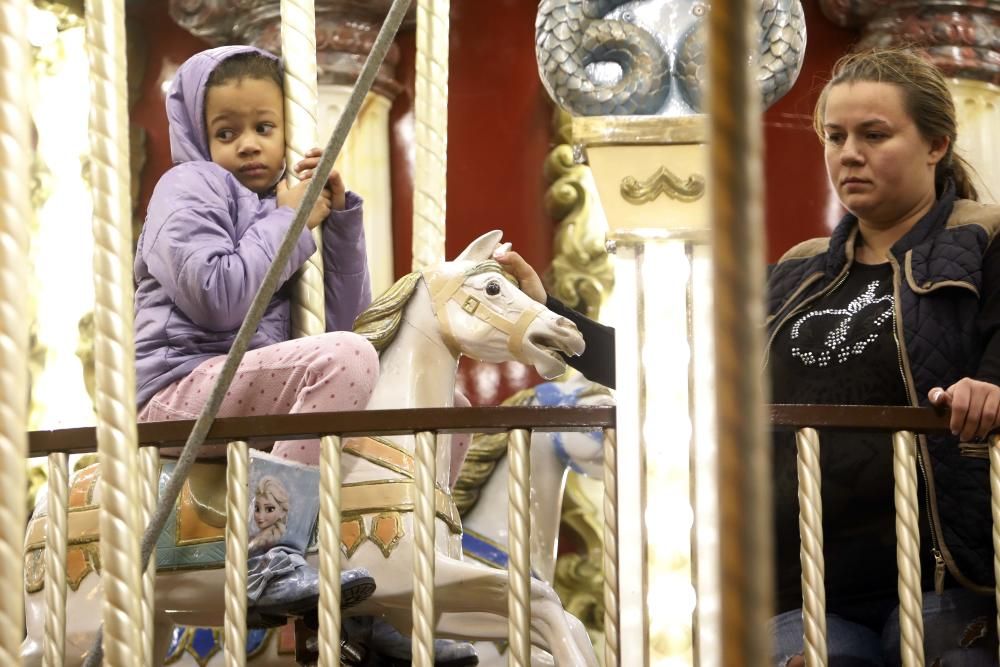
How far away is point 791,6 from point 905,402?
0.62m

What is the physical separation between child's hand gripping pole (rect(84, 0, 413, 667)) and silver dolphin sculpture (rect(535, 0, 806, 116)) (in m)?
0.44

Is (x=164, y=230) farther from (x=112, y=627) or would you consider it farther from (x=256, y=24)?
(x=256, y=24)

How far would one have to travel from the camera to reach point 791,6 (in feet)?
7.91

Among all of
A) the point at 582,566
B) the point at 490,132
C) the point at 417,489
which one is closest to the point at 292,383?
the point at 417,489

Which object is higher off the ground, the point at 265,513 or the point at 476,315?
the point at 476,315

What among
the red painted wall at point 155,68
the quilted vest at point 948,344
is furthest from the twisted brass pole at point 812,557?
the red painted wall at point 155,68

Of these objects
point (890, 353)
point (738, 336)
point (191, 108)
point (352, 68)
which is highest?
point (352, 68)

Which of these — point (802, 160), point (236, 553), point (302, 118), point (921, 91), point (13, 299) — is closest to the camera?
point (13, 299)

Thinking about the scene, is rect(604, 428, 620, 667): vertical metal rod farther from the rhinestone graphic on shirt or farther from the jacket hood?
the jacket hood

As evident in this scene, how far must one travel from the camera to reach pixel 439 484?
2777mm

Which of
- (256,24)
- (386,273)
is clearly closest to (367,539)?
(386,273)

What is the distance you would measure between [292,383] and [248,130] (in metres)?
0.55

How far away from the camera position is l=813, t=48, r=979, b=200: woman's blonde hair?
261 centimetres

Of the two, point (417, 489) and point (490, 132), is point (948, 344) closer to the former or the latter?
point (417, 489)
